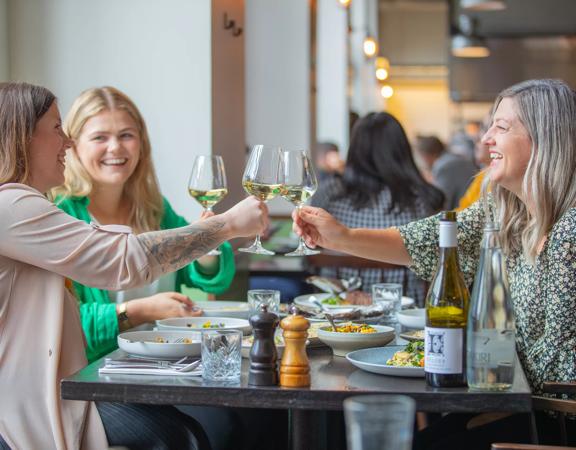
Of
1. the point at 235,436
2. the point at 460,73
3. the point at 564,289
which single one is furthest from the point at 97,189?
the point at 460,73

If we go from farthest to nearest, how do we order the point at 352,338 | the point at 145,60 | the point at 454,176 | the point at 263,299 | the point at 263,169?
the point at 454,176, the point at 145,60, the point at 263,299, the point at 263,169, the point at 352,338

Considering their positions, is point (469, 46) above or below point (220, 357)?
above

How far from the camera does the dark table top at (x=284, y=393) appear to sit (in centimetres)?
159

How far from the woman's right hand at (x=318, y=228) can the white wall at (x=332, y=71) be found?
7289 mm

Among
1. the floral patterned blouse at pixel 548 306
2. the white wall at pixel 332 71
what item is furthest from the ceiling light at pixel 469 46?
the floral patterned blouse at pixel 548 306

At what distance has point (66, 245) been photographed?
1923 mm

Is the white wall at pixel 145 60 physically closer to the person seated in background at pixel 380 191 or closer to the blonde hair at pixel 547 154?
the person seated in background at pixel 380 191

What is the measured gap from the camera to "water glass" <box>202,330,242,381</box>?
172cm

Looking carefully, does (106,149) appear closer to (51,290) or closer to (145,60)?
(145,60)

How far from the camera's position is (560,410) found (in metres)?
1.86

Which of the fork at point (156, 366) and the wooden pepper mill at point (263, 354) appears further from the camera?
the fork at point (156, 366)

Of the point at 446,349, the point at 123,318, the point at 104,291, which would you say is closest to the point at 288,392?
the point at 446,349

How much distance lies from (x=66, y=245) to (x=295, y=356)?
59cm

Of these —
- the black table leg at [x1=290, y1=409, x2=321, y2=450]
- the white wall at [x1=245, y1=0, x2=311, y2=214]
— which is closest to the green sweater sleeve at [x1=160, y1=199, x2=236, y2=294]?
the black table leg at [x1=290, y1=409, x2=321, y2=450]
